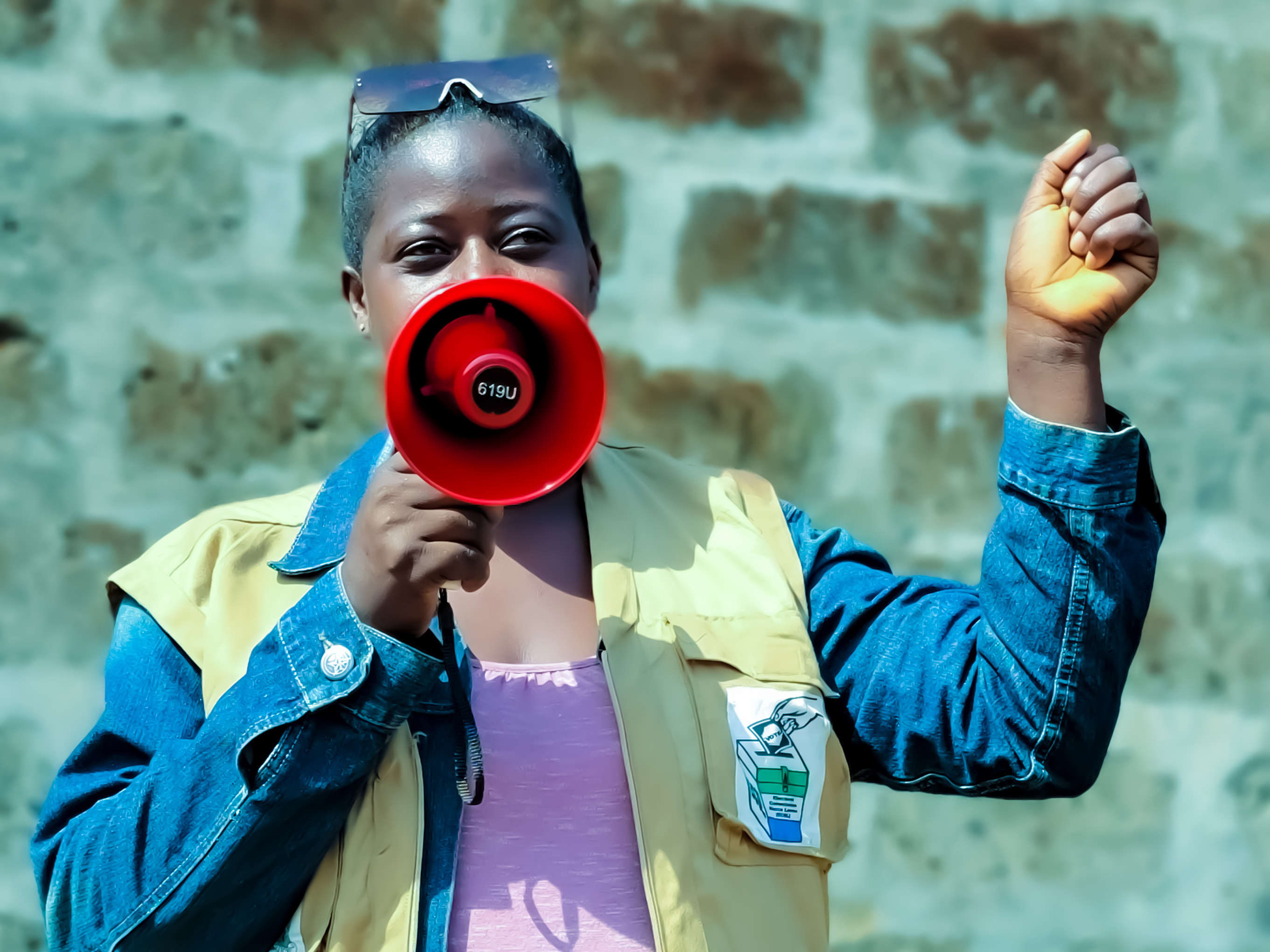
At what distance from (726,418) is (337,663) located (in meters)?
1.37

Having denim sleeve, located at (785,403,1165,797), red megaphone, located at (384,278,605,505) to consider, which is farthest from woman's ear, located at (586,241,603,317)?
denim sleeve, located at (785,403,1165,797)

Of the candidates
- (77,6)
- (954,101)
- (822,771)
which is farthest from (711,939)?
(77,6)

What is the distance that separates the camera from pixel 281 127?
2559mm

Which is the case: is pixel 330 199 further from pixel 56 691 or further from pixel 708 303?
pixel 56 691

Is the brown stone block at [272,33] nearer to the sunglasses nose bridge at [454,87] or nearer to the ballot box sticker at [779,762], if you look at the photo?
the sunglasses nose bridge at [454,87]

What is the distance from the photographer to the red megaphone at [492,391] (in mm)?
1406

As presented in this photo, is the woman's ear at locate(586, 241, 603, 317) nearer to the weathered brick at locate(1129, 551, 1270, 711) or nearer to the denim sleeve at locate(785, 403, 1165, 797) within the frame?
the denim sleeve at locate(785, 403, 1165, 797)

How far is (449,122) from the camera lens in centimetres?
181

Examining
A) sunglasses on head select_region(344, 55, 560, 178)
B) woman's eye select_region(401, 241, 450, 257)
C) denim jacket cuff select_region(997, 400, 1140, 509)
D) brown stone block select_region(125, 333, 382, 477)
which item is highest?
sunglasses on head select_region(344, 55, 560, 178)

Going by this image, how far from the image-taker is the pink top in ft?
4.98

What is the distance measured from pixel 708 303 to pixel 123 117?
1156 millimetres

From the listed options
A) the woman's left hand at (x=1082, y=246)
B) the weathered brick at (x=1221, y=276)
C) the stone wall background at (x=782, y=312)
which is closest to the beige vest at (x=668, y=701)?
the woman's left hand at (x=1082, y=246)

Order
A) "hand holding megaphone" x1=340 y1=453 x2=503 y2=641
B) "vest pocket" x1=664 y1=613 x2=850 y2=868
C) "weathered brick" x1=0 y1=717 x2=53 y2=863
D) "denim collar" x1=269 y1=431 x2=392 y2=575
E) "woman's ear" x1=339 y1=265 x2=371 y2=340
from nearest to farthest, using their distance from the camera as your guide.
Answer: "hand holding megaphone" x1=340 y1=453 x2=503 y2=641, "vest pocket" x1=664 y1=613 x2=850 y2=868, "denim collar" x1=269 y1=431 x2=392 y2=575, "woman's ear" x1=339 y1=265 x2=371 y2=340, "weathered brick" x1=0 y1=717 x2=53 y2=863

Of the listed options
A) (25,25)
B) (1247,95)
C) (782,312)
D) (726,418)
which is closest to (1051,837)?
(726,418)
